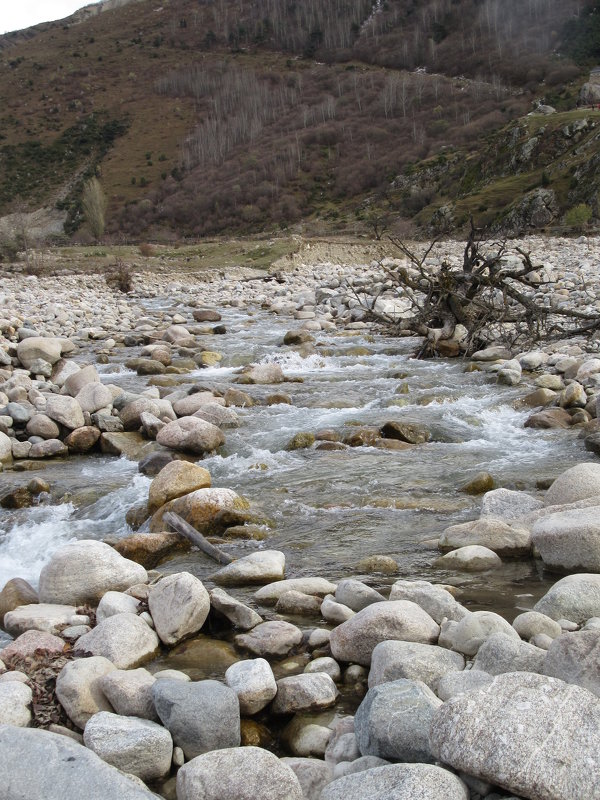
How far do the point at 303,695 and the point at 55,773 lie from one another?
1.29 meters

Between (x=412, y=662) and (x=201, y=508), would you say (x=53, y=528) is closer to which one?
(x=201, y=508)

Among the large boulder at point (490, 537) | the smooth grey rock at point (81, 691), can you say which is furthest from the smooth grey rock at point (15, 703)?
the large boulder at point (490, 537)

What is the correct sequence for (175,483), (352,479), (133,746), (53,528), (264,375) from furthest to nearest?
(264,375), (352,479), (175,483), (53,528), (133,746)

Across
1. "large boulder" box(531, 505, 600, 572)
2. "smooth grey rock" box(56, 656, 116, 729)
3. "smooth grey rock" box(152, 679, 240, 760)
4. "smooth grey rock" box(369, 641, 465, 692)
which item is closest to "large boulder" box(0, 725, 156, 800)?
"smooth grey rock" box(152, 679, 240, 760)

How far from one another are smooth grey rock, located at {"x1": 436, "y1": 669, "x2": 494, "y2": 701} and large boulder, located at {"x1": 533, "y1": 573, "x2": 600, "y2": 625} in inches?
37.3

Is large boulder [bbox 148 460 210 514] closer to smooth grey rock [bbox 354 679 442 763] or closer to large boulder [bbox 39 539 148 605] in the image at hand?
large boulder [bbox 39 539 148 605]

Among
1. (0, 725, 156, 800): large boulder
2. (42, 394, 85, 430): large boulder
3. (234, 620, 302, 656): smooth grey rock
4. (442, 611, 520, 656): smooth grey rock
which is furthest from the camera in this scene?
(42, 394, 85, 430): large boulder

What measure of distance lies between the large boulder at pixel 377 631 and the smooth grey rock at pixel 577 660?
2.60 feet

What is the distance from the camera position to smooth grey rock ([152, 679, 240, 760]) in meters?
3.20

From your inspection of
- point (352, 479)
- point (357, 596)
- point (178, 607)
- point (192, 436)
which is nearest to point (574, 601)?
point (357, 596)

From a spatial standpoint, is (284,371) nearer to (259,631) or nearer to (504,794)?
(259,631)

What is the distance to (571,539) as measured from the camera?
4.78m

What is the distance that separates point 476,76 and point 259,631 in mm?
112325

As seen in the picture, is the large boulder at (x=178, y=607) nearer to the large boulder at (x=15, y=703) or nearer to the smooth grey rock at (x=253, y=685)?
the smooth grey rock at (x=253, y=685)
